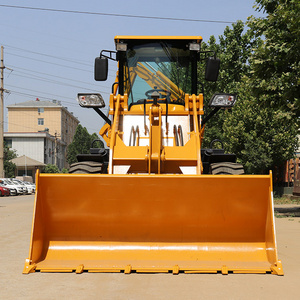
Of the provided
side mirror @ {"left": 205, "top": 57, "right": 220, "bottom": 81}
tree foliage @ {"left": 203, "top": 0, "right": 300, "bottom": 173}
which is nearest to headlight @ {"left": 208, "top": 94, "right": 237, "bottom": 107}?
side mirror @ {"left": 205, "top": 57, "right": 220, "bottom": 81}

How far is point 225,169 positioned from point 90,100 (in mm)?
2497

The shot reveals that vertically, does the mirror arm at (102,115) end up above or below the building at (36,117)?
below

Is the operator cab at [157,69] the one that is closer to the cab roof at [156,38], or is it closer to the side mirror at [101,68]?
the cab roof at [156,38]

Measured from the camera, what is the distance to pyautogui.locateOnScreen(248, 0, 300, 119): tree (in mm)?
15008

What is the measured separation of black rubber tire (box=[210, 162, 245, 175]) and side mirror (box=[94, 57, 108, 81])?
2.37 m

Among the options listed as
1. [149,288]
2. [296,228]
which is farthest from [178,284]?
[296,228]

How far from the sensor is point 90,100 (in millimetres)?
8352

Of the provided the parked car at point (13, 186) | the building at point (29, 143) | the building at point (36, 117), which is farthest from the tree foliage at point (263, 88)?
the building at point (36, 117)

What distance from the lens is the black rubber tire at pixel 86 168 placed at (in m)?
8.05

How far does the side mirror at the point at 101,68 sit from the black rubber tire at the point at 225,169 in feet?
7.76

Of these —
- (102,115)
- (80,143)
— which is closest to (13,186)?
(102,115)

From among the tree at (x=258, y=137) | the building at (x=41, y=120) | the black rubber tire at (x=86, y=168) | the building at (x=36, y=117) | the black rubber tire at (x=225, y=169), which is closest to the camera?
the black rubber tire at (x=225, y=169)

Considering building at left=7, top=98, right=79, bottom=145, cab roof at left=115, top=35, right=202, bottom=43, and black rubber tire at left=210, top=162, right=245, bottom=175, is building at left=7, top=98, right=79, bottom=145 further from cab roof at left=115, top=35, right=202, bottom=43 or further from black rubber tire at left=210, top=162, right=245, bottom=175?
black rubber tire at left=210, top=162, right=245, bottom=175

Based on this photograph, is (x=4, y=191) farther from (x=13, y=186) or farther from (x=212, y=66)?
(x=212, y=66)
